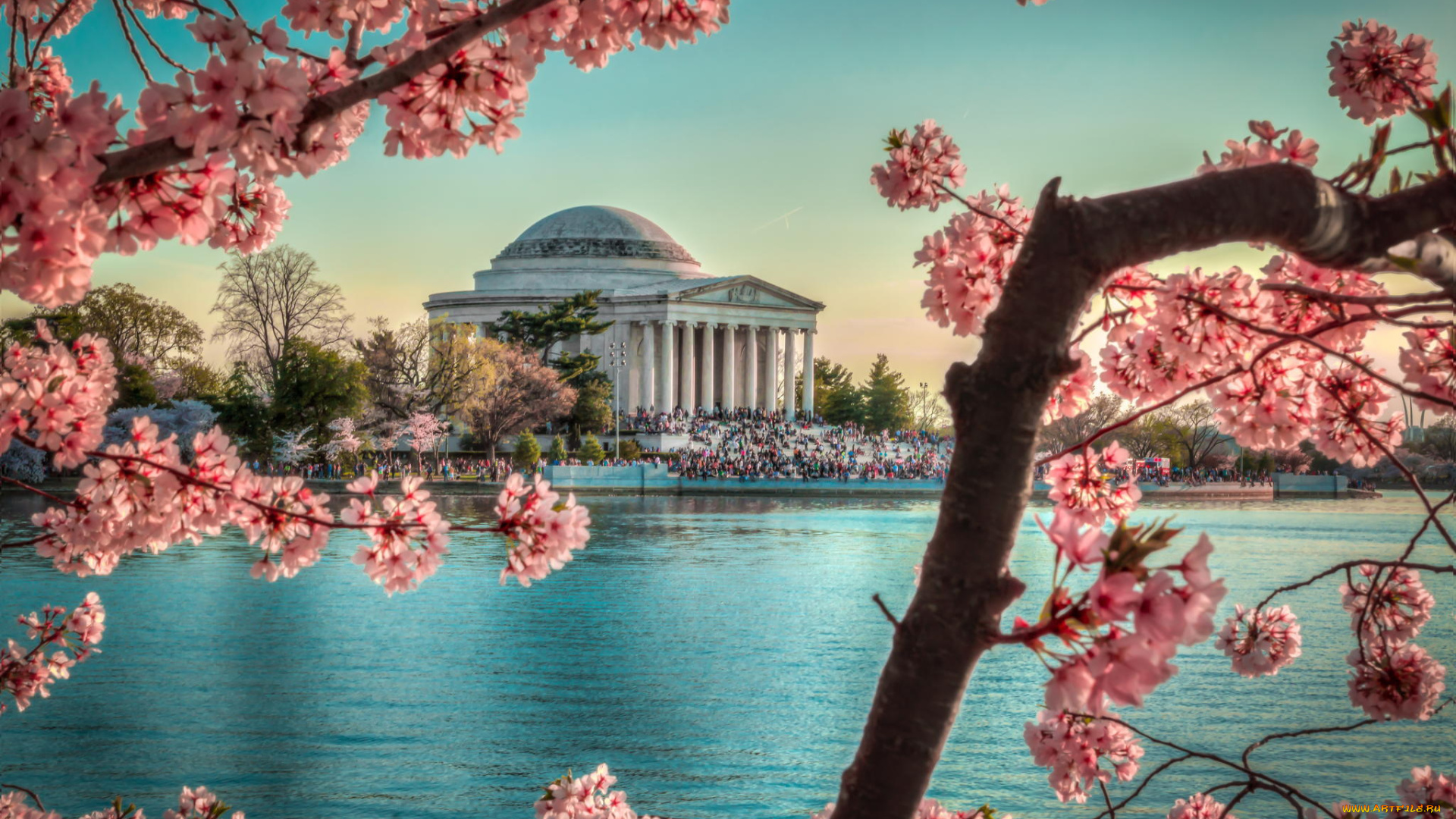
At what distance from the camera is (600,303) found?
269 ft

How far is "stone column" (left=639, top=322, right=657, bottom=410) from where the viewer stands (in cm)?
8069

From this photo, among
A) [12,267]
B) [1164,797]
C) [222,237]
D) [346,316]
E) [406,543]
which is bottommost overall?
[1164,797]

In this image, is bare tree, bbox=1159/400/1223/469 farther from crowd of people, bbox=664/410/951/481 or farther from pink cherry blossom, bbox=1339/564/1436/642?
pink cherry blossom, bbox=1339/564/1436/642

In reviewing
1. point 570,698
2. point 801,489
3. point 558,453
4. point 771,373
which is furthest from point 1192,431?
point 570,698

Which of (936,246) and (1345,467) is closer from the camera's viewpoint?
(936,246)

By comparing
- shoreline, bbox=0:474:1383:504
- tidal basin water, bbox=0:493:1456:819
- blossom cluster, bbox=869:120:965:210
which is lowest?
tidal basin water, bbox=0:493:1456:819

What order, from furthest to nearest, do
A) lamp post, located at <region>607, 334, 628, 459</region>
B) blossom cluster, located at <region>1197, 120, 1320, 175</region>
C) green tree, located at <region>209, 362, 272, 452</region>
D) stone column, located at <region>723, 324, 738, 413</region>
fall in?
stone column, located at <region>723, 324, 738, 413</region>, lamp post, located at <region>607, 334, 628, 459</region>, green tree, located at <region>209, 362, 272, 452</region>, blossom cluster, located at <region>1197, 120, 1320, 175</region>

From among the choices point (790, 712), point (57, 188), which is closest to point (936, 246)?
point (57, 188)

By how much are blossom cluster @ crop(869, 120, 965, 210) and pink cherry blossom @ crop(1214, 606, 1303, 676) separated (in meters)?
2.23

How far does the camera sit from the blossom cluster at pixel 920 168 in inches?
158

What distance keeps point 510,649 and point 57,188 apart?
19.2m

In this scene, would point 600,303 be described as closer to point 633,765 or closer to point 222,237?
point 633,765

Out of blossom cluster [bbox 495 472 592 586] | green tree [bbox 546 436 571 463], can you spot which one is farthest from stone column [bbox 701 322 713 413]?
blossom cluster [bbox 495 472 592 586]

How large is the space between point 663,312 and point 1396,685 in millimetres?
75862
